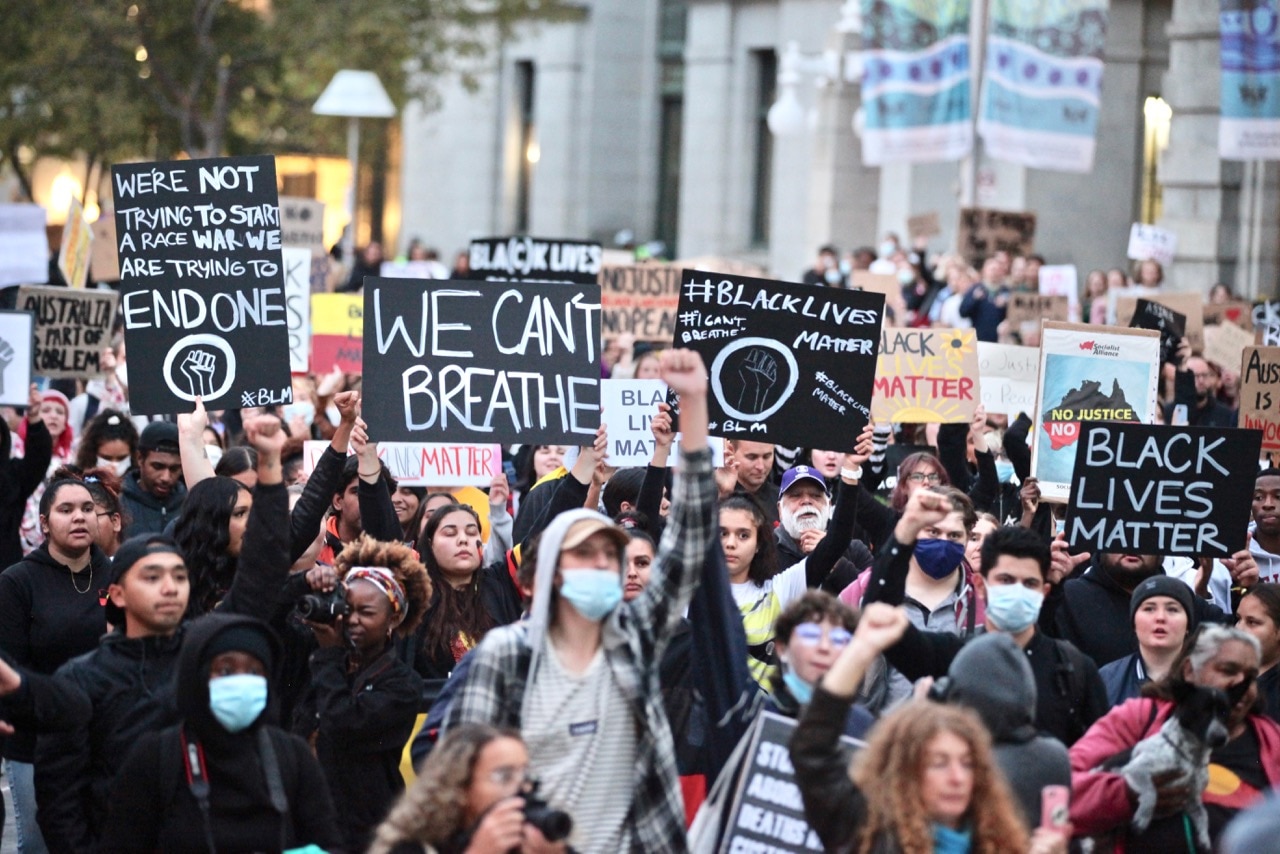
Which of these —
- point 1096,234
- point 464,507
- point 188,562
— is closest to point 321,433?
point 464,507

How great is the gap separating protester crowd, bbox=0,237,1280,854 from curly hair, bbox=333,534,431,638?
1 cm

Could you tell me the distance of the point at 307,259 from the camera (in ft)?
43.9

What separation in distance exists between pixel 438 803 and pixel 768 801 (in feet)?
3.57

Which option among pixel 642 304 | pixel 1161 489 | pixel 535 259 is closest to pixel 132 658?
pixel 1161 489

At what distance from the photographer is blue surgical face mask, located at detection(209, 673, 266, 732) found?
5.53m

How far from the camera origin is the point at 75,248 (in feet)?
48.3

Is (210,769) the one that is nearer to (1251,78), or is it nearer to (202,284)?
(202,284)

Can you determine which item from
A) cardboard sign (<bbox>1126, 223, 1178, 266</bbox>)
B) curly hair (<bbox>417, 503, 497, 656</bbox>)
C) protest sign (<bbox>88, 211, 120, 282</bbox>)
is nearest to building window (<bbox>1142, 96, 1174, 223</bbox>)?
cardboard sign (<bbox>1126, 223, 1178, 266</bbox>)

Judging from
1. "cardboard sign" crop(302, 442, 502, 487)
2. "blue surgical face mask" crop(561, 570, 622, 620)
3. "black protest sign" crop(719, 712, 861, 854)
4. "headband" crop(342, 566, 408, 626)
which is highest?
"cardboard sign" crop(302, 442, 502, 487)

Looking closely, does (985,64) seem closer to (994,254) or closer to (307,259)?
(994,254)

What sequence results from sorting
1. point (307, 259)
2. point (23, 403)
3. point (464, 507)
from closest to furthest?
point (464, 507), point (23, 403), point (307, 259)

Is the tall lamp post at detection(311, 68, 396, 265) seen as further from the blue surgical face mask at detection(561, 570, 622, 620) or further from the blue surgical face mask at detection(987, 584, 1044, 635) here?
the blue surgical face mask at detection(561, 570, 622, 620)

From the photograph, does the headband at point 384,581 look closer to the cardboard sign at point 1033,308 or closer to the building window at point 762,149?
the cardboard sign at point 1033,308

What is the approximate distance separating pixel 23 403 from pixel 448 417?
2975mm
